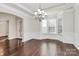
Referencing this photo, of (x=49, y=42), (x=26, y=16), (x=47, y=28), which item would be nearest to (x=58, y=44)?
(x=49, y=42)

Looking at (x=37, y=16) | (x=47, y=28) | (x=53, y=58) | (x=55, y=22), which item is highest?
(x=37, y=16)

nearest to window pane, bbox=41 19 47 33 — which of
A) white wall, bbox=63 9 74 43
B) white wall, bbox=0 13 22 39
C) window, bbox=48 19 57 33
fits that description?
window, bbox=48 19 57 33

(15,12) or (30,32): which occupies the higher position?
(15,12)

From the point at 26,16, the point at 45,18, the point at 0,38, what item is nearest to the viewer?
the point at 0,38

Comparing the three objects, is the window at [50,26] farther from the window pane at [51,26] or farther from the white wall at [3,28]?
the white wall at [3,28]

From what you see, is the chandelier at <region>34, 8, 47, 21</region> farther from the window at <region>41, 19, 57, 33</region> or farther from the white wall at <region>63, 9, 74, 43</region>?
the white wall at <region>63, 9, 74, 43</region>

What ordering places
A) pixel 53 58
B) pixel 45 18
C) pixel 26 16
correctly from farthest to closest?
pixel 26 16 → pixel 45 18 → pixel 53 58

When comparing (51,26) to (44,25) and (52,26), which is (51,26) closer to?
(52,26)

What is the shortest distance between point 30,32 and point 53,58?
1238mm

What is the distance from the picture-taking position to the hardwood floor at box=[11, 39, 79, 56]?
280cm

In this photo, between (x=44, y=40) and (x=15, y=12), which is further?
(x=15, y=12)

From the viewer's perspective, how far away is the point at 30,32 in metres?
3.35

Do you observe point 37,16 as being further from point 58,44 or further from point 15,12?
point 58,44

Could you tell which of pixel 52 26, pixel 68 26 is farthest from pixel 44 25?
pixel 68 26
